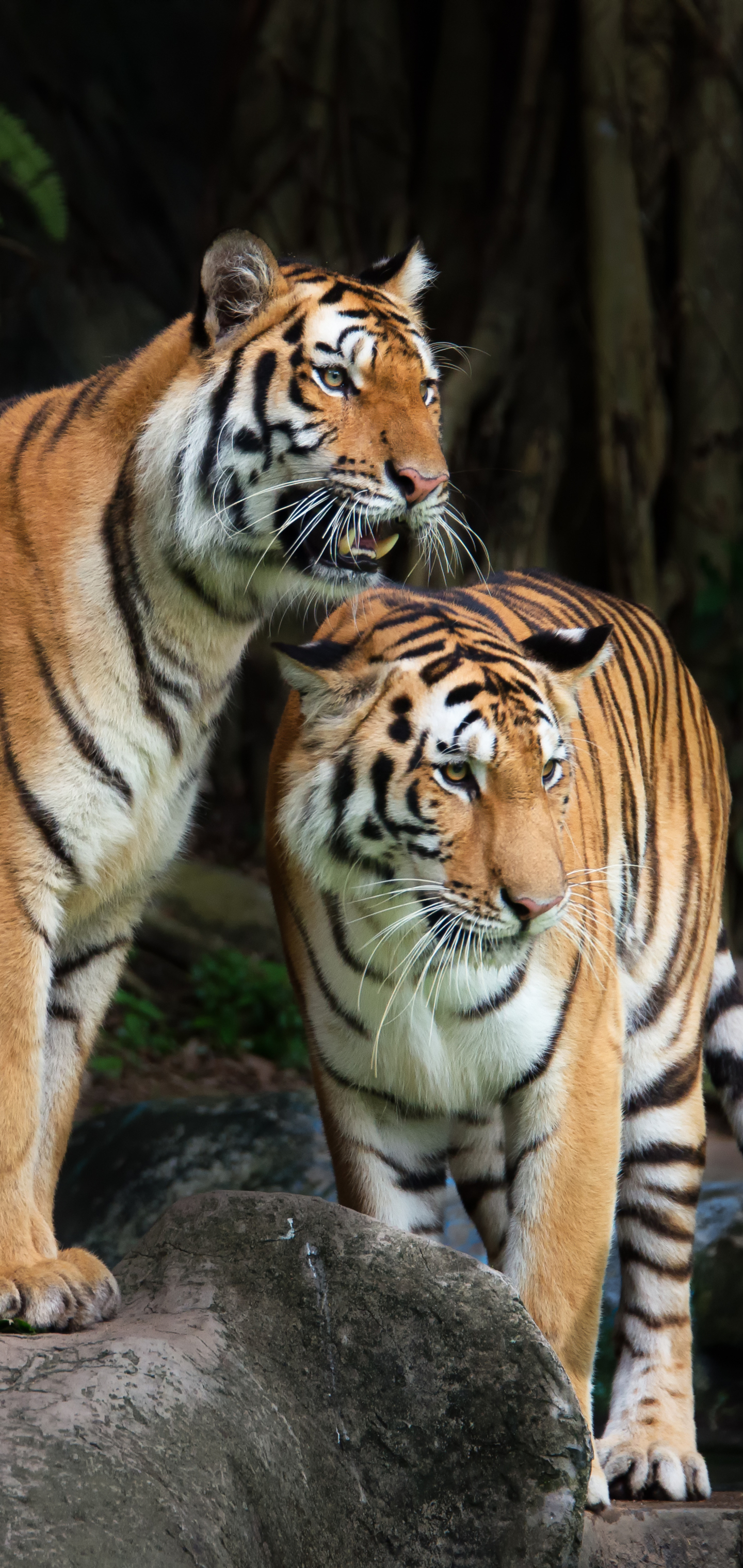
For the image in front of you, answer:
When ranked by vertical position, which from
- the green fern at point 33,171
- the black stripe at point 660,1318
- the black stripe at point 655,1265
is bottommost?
the black stripe at point 660,1318

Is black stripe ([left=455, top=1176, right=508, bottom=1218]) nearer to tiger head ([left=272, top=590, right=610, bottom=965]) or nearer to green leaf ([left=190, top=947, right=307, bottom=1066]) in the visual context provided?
tiger head ([left=272, top=590, right=610, bottom=965])

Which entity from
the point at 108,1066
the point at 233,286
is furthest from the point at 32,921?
the point at 108,1066

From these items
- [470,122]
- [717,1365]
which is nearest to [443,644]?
[717,1365]

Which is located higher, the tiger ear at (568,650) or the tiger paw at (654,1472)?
the tiger ear at (568,650)

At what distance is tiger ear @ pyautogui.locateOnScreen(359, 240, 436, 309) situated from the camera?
3.03 m

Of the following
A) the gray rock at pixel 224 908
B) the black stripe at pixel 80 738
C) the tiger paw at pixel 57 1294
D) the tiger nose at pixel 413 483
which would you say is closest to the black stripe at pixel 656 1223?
the tiger paw at pixel 57 1294

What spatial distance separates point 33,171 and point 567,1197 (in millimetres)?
3807

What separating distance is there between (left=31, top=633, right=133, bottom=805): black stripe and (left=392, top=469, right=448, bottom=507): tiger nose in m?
0.65

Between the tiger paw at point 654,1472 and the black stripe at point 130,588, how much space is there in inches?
61.7

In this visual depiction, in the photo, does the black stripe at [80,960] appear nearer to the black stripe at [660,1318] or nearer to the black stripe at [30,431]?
the black stripe at [30,431]

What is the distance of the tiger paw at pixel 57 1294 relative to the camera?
2398mm

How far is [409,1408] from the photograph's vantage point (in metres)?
2.25

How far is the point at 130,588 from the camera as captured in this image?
8.89 ft

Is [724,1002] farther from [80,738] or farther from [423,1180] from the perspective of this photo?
[80,738]
